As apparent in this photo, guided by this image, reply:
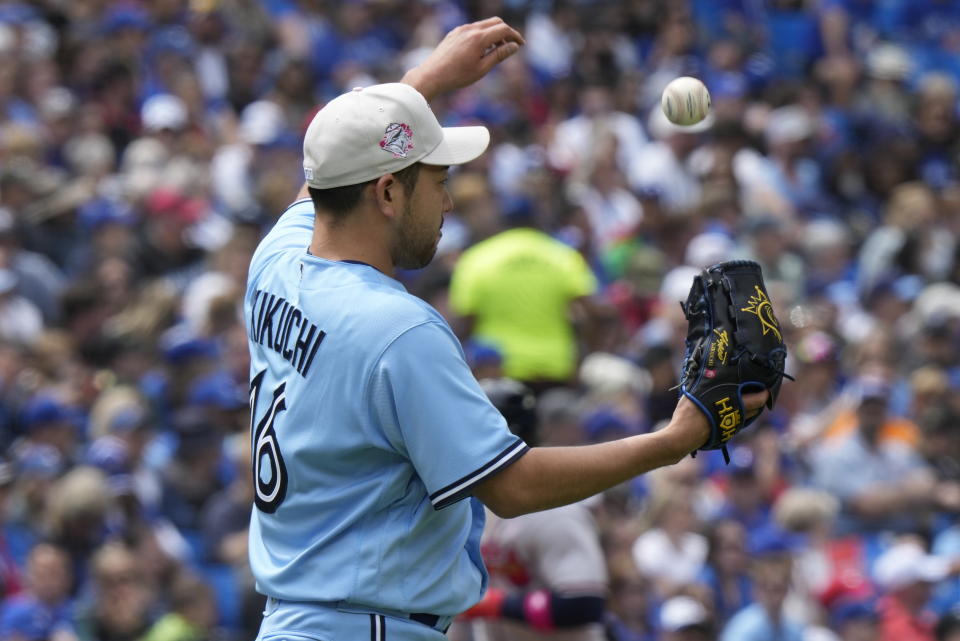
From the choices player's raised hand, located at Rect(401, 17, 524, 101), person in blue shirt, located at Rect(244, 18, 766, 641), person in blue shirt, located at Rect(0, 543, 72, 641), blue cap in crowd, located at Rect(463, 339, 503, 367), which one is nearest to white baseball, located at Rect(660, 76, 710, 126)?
player's raised hand, located at Rect(401, 17, 524, 101)

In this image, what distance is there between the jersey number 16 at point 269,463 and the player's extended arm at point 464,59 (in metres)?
0.93

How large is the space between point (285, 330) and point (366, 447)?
363mm

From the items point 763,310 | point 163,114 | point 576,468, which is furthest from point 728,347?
point 163,114

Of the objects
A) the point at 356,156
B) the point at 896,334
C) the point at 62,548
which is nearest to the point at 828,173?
the point at 896,334

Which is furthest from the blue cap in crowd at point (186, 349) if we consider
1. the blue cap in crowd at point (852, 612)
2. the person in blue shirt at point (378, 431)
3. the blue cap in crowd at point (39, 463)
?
the person in blue shirt at point (378, 431)

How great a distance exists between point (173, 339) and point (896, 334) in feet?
15.7

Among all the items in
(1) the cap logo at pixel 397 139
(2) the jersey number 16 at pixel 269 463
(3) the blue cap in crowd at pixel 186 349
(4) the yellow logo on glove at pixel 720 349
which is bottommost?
(3) the blue cap in crowd at pixel 186 349

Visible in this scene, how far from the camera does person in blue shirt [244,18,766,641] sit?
3.29 m

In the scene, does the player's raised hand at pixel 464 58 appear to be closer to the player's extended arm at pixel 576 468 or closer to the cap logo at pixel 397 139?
the cap logo at pixel 397 139

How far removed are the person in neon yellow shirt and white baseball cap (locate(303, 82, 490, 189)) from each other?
5.80 metres

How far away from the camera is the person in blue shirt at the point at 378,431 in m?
3.29

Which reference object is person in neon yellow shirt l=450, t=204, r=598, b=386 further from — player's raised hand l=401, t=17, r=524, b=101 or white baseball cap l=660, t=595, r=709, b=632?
player's raised hand l=401, t=17, r=524, b=101

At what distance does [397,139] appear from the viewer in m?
3.45

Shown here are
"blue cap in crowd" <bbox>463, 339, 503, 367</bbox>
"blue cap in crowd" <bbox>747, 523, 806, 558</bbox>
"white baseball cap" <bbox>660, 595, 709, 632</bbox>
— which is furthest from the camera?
"blue cap in crowd" <bbox>463, 339, 503, 367</bbox>
